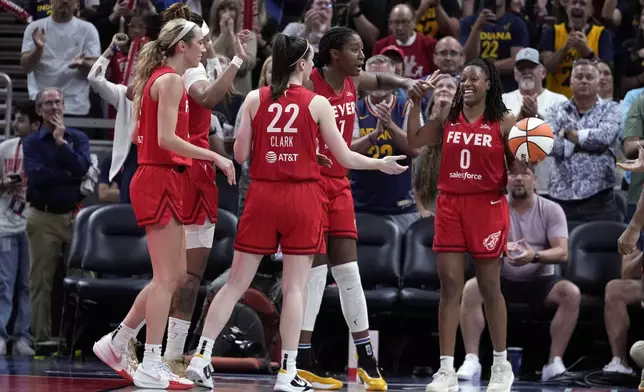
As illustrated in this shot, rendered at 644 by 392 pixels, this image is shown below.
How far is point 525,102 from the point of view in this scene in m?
10.3

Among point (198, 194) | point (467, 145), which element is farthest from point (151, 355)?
point (467, 145)

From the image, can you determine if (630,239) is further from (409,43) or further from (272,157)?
(409,43)

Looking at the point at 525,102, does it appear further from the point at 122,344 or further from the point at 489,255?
the point at 122,344

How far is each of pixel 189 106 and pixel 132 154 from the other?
332 cm

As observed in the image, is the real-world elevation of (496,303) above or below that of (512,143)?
below

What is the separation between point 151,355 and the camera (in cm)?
744

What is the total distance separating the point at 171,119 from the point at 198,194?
75cm

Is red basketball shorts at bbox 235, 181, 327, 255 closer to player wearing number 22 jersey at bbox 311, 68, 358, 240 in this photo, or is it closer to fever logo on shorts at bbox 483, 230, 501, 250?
player wearing number 22 jersey at bbox 311, 68, 358, 240

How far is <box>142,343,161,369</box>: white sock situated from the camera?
24.3 feet

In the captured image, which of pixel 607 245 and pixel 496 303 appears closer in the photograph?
pixel 496 303

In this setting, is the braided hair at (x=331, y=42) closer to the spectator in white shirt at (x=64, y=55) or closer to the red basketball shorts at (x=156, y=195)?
the red basketball shorts at (x=156, y=195)

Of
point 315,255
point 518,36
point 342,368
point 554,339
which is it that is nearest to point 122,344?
point 315,255

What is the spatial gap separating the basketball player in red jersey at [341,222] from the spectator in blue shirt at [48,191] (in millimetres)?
3917

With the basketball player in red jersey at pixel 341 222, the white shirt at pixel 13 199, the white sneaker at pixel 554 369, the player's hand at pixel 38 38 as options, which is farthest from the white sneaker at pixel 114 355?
the player's hand at pixel 38 38
